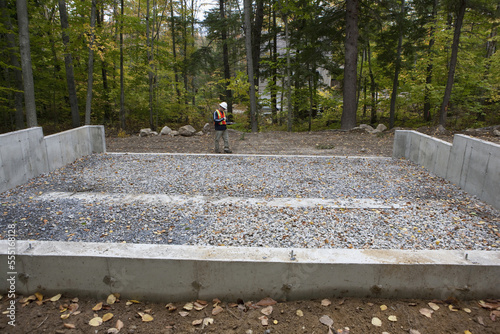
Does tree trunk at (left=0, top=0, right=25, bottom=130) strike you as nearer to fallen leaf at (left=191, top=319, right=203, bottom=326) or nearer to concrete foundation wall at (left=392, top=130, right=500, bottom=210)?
fallen leaf at (left=191, top=319, right=203, bottom=326)

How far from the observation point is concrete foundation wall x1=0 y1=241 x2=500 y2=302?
2586 mm

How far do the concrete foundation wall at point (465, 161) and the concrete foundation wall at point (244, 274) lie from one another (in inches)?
106

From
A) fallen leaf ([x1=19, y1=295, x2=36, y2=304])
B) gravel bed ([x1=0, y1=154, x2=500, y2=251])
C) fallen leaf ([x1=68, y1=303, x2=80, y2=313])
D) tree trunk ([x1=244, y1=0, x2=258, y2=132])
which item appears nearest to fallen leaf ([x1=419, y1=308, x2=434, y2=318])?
gravel bed ([x1=0, y1=154, x2=500, y2=251])

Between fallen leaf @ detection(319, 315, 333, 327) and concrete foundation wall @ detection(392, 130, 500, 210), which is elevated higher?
concrete foundation wall @ detection(392, 130, 500, 210)

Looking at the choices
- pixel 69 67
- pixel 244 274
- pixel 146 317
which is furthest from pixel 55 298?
pixel 69 67

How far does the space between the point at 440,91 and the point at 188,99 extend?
45.3 feet

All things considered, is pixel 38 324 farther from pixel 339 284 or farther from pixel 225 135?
pixel 225 135

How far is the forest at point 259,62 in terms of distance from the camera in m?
12.3

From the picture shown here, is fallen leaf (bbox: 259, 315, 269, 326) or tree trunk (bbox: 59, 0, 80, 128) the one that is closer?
fallen leaf (bbox: 259, 315, 269, 326)

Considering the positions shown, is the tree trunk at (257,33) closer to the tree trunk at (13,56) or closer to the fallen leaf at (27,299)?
the tree trunk at (13,56)

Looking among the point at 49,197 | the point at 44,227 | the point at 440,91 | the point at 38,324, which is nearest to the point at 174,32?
the point at 440,91

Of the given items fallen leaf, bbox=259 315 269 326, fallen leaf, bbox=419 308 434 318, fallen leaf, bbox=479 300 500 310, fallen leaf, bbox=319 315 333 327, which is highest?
fallen leaf, bbox=479 300 500 310

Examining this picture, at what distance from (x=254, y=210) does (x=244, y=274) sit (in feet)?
6.41

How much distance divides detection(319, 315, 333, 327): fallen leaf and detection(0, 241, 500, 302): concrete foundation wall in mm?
224
